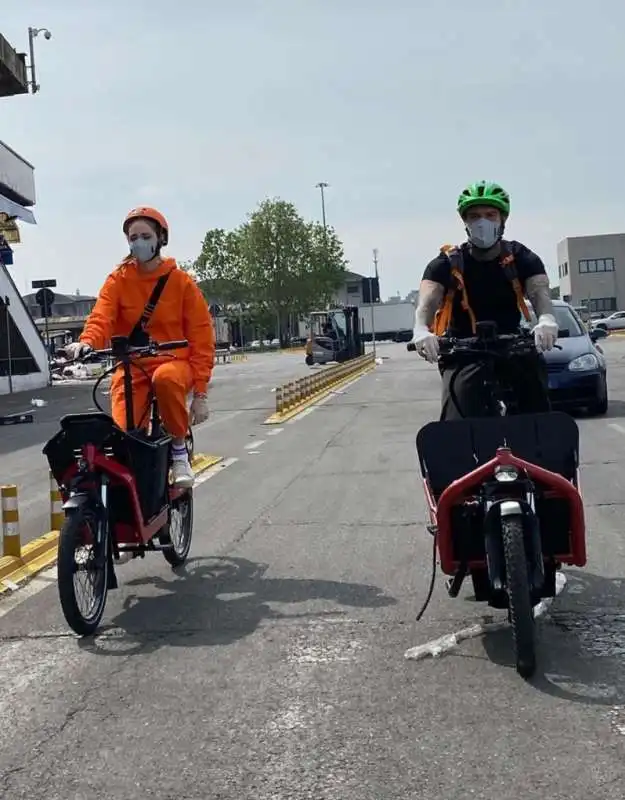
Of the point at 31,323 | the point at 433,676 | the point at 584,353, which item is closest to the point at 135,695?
the point at 433,676

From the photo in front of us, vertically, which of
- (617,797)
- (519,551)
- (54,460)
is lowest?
(617,797)

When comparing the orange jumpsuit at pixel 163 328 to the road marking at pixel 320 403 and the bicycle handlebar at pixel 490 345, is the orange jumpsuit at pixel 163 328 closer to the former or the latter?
the bicycle handlebar at pixel 490 345

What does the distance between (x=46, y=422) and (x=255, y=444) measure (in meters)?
8.37

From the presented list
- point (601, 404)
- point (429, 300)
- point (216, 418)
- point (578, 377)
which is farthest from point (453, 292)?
point (216, 418)

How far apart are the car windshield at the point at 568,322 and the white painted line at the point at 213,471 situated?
6.67 meters

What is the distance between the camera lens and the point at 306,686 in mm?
4316

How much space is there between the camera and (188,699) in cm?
422

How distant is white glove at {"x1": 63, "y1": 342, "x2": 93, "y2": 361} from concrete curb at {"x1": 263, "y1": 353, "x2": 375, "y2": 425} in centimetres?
1192

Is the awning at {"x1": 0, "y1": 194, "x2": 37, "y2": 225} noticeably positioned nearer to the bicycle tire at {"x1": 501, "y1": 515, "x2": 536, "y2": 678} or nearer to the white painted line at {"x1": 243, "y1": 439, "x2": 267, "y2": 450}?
the white painted line at {"x1": 243, "y1": 439, "x2": 267, "y2": 450}

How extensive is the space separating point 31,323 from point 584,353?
2472 cm

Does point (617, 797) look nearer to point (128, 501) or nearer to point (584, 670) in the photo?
point (584, 670)

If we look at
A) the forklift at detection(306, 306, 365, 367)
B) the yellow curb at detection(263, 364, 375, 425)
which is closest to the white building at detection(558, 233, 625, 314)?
the forklift at detection(306, 306, 365, 367)

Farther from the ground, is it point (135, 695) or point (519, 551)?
point (519, 551)

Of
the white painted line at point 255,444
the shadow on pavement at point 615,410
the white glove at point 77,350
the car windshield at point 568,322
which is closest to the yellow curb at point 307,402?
the white painted line at point 255,444
